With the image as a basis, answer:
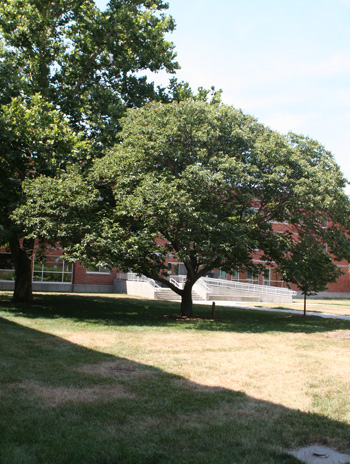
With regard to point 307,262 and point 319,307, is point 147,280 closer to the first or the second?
point 319,307

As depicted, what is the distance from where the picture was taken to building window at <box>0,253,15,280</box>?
3281cm

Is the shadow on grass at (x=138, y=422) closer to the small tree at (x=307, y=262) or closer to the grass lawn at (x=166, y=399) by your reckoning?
the grass lawn at (x=166, y=399)

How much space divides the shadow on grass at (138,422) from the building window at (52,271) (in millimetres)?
28765

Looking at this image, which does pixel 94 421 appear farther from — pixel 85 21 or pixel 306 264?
pixel 85 21

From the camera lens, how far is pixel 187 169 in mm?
14500

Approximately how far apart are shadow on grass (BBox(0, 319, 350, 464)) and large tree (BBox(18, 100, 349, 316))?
745 cm

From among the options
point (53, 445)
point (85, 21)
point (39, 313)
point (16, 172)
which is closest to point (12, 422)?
point (53, 445)

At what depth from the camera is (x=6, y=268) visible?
108 feet

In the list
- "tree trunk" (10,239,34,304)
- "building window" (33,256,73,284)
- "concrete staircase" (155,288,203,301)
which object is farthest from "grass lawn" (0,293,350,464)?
"building window" (33,256,73,284)

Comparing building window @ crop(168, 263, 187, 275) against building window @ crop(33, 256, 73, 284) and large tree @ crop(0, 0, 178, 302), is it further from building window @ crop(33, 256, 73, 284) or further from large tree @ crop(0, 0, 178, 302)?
large tree @ crop(0, 0, 178, 302)

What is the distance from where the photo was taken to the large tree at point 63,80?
1619cm

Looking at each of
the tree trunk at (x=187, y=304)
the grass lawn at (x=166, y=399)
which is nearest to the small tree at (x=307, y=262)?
the tree trunk at (x=187, y=304)

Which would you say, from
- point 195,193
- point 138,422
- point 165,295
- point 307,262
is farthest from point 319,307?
point 138,422

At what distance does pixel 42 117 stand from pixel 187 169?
608 centimetres
